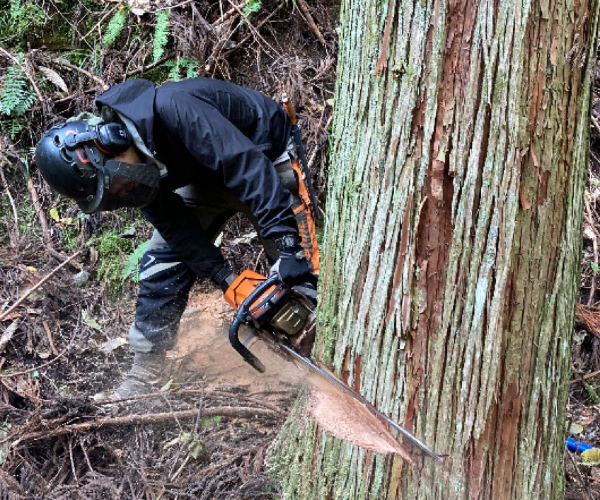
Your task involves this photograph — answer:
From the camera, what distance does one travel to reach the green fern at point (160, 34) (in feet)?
16.2

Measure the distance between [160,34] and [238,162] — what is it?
2869 mm

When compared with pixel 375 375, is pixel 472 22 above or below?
above

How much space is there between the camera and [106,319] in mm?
4656

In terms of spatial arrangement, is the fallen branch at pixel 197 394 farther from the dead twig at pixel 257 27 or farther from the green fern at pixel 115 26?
the green fern at pixel 115 26

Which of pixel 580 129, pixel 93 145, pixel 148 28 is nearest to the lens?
pixel 580 129

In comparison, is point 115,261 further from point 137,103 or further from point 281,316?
point 281,316

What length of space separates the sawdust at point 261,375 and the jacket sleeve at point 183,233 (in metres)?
0.47

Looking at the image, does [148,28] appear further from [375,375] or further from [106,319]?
[375,375]

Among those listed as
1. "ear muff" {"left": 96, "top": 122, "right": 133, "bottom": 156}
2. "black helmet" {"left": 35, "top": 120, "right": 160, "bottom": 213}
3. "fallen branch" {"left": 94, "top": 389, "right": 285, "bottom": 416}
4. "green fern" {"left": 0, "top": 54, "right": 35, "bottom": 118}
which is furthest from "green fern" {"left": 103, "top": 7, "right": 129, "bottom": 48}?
"fallen branch" {"left": 94, "top": 389, "right": 285, "bottom": 416}

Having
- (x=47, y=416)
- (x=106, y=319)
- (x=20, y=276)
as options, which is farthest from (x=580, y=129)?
(x=20, y=276)

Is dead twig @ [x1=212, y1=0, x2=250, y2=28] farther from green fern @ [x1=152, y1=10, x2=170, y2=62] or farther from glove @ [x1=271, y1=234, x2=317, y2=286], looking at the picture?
glove @ [x1=271, y1=234, x2=317, y2=286]

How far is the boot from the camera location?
3.62 m

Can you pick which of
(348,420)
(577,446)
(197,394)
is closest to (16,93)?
(197,394)

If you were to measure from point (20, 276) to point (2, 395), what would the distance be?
4.76ft
